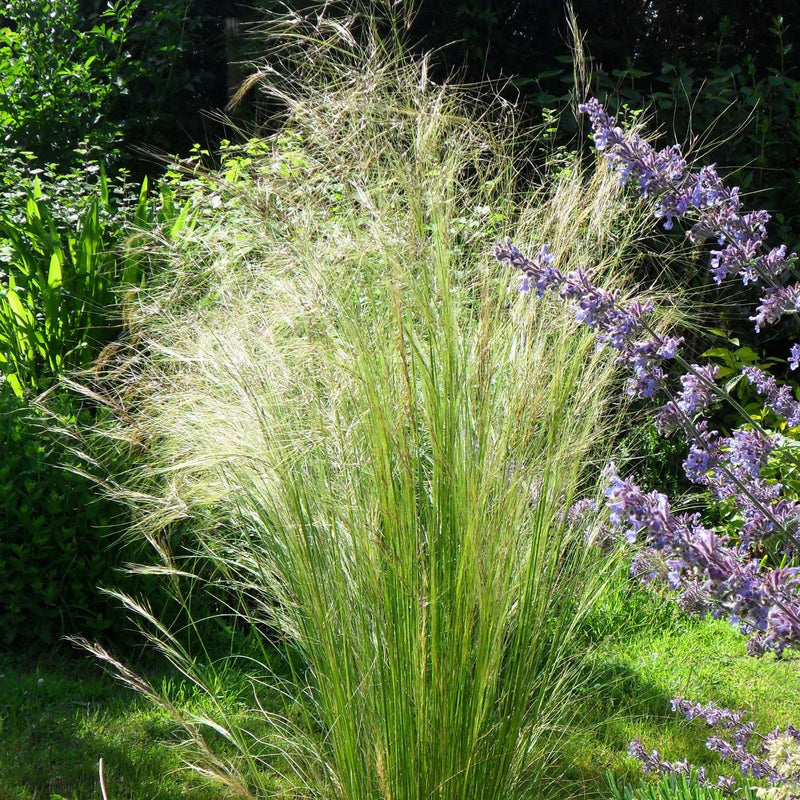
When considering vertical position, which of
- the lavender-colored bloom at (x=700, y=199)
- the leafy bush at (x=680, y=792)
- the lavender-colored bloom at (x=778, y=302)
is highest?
the lavender-colored bloom at (x=700, y=199)

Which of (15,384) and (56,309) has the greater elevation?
(56,309)

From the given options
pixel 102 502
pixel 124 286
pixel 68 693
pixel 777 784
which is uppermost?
Result: pixel 777 784

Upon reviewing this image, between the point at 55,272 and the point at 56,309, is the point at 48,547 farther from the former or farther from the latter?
the point at 55,272

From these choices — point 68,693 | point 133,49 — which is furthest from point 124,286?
point 133,49

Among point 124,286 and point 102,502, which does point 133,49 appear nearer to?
point 124,286

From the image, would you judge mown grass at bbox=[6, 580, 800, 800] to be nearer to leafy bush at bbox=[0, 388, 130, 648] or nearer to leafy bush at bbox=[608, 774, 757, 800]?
leafy bush at bbox=[0, 388, 130, 648]

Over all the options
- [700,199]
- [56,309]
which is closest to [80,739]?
[56,309]

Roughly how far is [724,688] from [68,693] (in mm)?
2187

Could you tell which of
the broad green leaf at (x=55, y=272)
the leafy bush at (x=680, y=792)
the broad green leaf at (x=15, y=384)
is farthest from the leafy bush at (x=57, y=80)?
the leafy bush at (x=680, y=792)

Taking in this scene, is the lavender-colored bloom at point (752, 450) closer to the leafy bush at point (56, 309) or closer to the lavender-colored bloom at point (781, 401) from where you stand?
the lavender-colored bloom at point (781, 401)

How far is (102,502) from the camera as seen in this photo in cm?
334

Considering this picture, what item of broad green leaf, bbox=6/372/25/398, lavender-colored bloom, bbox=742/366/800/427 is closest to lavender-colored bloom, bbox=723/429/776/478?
lavender-colored bloom, bbox=742/366/800/427

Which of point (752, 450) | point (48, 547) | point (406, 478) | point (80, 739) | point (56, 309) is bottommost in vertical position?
point (80, 739)

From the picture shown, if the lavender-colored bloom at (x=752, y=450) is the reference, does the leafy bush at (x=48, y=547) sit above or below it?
below
